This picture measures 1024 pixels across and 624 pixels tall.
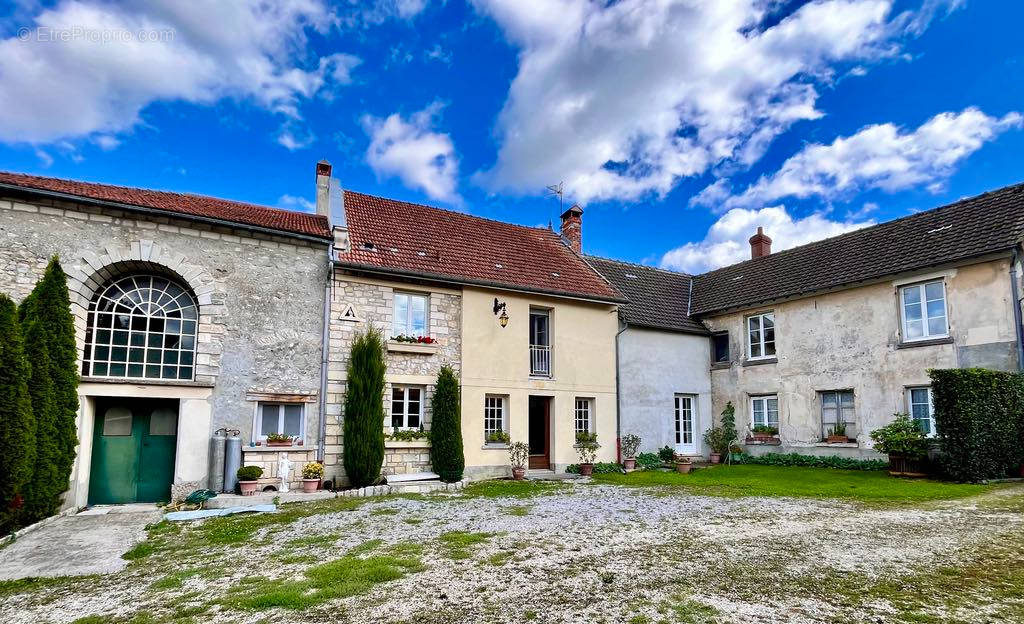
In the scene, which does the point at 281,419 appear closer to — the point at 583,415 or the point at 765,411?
the point at 583,415

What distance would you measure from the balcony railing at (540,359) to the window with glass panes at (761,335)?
6.76 m

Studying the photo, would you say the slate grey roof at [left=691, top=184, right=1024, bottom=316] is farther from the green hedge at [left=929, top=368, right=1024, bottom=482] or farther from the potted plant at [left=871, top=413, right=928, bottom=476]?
the potted plant at [left=871, top=413, right=928, bottom=476]

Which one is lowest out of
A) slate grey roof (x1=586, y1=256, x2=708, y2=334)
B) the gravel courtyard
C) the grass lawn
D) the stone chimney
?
the grass lawn

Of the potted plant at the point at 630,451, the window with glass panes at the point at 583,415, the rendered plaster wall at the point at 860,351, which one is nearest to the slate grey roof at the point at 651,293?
the rendered plaster wall at the point at 860,351

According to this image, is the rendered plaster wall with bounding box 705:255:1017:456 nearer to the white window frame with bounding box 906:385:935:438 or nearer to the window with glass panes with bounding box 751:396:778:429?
the white window frame with bounding box 906:385:935:438

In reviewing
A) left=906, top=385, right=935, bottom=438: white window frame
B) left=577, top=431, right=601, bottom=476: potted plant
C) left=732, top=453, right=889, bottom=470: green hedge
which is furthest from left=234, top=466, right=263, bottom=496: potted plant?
left=906, top=385, right=935, bottom=438: white window frame

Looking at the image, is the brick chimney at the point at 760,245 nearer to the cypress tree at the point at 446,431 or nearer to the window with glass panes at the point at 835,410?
the window with glass panes at the point at 835,410

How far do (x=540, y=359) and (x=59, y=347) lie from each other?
10320 millimetres

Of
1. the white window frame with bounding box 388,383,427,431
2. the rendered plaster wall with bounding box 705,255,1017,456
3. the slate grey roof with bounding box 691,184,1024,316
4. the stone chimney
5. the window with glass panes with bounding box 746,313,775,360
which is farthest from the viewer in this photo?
the window with glass panes with bounding box 746,313,775,360

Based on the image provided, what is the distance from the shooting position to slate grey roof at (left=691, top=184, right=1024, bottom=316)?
13.0 meters

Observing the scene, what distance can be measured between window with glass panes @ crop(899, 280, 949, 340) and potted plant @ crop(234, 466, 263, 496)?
15192 millimetres

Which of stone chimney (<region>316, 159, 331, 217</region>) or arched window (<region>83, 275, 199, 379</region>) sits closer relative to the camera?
arched window (<region>83, 275, 199, 379</region>)

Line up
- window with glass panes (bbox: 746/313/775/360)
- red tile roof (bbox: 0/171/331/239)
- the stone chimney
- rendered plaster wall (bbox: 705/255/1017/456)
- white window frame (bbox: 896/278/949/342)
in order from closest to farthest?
red tile roof (bbox: 0/171/331/239), rendered plaster wall (bbox: 705/255/1017/456), white window frame (bbox: 896/278/949/342), the stone chimney, window with glass panes (bbox: 746/313/775/360)

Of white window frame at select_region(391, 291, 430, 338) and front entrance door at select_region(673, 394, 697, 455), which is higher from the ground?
white window frame at select_region(391, 291, 430, 338)
